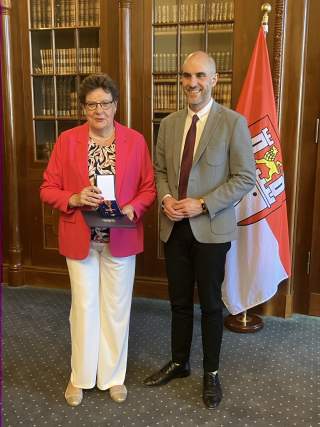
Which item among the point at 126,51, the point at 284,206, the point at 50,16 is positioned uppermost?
the point at 50,16

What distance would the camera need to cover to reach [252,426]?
2.10 meters

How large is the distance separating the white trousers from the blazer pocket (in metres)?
0.59

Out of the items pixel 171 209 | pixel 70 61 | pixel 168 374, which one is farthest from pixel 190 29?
pixel 168 374

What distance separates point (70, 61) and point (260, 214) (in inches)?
72.1

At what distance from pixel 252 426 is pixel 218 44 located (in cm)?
237

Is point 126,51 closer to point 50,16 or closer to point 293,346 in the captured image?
point 50,16

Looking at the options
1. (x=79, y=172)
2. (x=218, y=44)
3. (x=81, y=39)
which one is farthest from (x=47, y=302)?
(x=218, y=44)

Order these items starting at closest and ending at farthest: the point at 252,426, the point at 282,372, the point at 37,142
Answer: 1. the point at 252,426
2. the point at 282,372
3. the point at 37,142

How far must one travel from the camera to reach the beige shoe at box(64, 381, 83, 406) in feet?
7.42

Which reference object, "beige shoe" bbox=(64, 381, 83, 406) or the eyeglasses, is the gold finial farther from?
"beige shoe" bbox=(64, 381, 83, 406)

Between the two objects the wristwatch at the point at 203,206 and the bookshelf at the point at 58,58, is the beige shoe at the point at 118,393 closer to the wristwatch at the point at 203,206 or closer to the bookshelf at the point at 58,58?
the wristwatch at the point at 203,206

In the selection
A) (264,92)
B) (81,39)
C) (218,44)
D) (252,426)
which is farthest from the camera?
(81,39)

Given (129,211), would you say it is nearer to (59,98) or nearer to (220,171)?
(220,171)

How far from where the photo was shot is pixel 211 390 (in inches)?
90.0
